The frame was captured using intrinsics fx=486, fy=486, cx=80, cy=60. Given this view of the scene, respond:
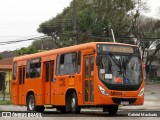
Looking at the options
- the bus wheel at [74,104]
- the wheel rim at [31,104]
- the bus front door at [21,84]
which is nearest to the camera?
the bus wheel at [74,104]

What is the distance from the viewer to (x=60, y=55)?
23125mm

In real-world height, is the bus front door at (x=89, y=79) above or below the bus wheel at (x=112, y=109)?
above

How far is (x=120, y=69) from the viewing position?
20.7 meters

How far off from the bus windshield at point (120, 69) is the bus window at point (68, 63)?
186 centimetres

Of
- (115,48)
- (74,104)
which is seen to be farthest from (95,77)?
(74,104)

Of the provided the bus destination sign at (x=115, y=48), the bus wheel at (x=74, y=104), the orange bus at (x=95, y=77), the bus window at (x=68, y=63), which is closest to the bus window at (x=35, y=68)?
the orange bus at (x=95, y=77)

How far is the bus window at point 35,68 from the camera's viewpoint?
25.2 meters

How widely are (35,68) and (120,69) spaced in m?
6.38

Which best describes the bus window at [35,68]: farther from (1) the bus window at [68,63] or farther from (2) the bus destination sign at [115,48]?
(2) the bus destination sign at [115,48]

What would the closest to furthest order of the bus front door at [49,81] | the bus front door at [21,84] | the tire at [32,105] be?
1. the bus front door at [49,81]
2. the tire at [32,105]
3. the bus front door at [21,84]

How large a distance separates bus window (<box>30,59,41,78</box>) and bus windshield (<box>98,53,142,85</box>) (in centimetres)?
561

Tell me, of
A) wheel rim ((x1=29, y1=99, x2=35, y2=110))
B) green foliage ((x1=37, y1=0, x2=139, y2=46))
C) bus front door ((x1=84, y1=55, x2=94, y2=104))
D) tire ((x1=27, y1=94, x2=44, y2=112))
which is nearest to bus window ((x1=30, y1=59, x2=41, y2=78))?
tire ((x1=27, y1=94, x2=44, y2=112))

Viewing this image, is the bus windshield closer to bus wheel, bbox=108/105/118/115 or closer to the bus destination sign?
the bus destination sign

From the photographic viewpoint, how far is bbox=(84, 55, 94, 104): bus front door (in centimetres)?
2059
